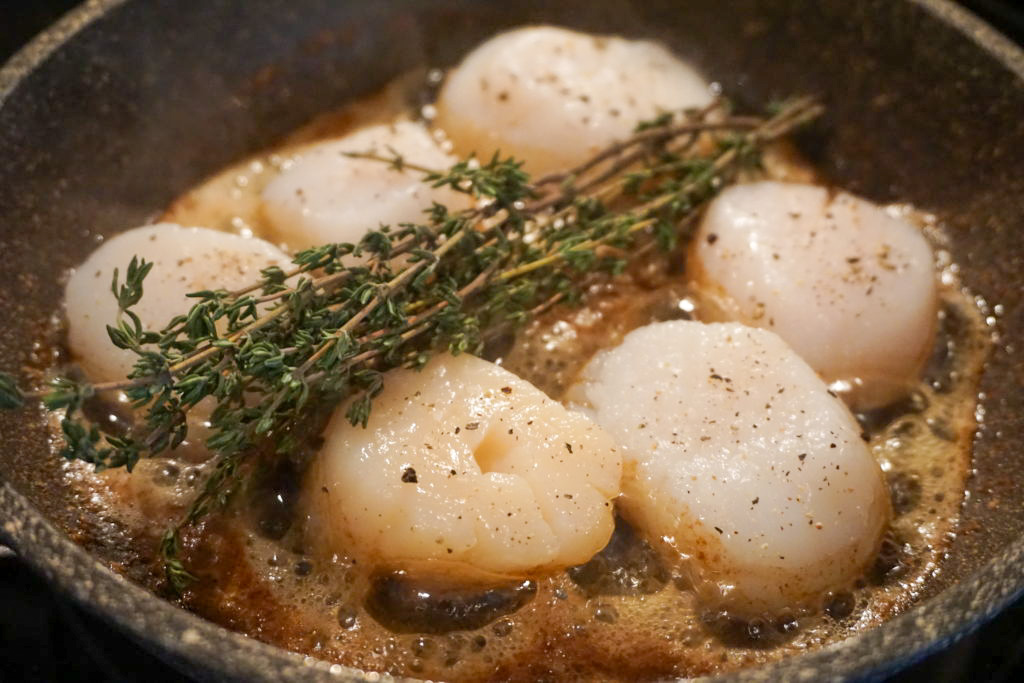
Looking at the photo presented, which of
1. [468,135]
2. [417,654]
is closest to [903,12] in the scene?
[468,135]

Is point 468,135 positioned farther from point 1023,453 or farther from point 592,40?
point 1023,453

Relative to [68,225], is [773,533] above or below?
below

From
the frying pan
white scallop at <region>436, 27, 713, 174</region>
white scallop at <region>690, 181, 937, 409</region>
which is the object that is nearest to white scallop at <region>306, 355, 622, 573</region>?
the frying pan

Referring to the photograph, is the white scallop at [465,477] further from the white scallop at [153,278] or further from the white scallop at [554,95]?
the white scallop at [554,95]

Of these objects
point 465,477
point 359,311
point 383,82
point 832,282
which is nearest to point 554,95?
point 383,82

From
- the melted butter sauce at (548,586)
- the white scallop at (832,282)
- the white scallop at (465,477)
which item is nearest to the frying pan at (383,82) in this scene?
the melted butter sauce at (548,586)

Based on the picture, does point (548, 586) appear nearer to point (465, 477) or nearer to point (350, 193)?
point (465, 477)

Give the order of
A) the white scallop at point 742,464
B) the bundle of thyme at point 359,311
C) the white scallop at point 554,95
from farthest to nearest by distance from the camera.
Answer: the white scallop at point 554,95 → the white scallop at point 742,464 → the bundle of thyme at point 359,311
